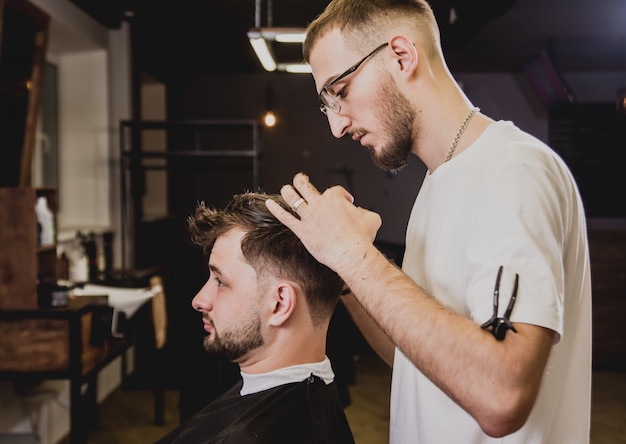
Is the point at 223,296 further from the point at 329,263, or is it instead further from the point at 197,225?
the point at 329,263

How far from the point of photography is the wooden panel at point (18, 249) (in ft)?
8.21

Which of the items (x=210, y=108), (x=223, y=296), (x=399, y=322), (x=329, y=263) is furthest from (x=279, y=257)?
(x=210, y=108)

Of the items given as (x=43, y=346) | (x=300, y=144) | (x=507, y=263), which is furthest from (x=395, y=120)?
(x=300, y=144)

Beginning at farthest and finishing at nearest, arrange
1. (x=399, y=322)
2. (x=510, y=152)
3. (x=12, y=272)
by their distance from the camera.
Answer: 1. (x=12, y=272)
2. (x=510, y=152)
3. (x=399, y=322)

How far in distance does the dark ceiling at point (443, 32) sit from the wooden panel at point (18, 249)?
76.3 inches

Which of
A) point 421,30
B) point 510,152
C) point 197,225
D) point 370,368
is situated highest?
point 421,30

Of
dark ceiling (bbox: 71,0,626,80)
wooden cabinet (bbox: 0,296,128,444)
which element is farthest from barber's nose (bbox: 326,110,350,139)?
dark ceiling (bbox: 71,0,626,80)

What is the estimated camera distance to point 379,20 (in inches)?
42.0

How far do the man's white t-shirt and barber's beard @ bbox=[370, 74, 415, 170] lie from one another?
0.28 feet

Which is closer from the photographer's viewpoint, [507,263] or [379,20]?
[507,263]

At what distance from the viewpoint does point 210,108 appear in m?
6.58

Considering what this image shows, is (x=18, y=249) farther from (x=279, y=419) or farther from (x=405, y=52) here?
(x=405, y=52)

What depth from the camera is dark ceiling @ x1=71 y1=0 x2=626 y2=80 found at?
437cm

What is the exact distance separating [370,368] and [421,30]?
14.3 ft
